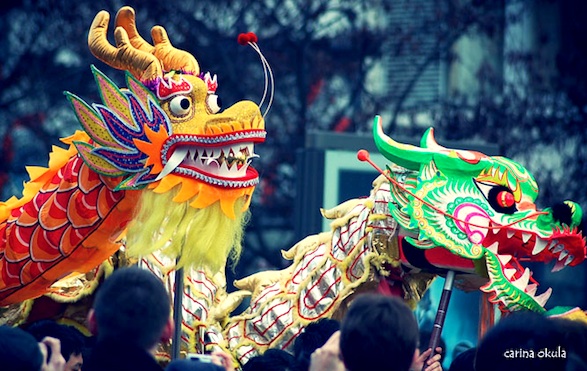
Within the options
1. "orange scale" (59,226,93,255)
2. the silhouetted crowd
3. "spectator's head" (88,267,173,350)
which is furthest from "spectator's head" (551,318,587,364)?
"orange scale" (59,226,93,255)

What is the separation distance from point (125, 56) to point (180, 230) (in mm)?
759

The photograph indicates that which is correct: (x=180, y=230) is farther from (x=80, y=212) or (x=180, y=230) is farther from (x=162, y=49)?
(x=162, y=49)

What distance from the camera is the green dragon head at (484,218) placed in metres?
5.15

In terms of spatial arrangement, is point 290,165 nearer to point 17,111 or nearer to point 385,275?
point 17,111

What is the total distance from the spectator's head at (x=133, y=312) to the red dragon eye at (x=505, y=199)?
2085 mm

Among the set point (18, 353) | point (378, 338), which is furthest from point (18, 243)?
point (378, 338)

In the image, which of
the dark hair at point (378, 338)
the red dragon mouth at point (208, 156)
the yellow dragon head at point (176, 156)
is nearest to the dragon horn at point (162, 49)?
the yellow dragon head at point (176, 156)

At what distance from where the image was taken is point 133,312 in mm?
3531

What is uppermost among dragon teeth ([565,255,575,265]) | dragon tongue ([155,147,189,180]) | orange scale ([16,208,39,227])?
dragon tongue ([155,147,189,180])

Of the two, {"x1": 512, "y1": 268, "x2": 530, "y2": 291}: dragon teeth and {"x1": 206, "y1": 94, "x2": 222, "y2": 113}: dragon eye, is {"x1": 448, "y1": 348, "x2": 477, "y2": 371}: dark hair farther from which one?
{"x1": 206, "y1": 94, "x2": 222, "y2": 113}: dragon eye

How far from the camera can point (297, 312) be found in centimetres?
552

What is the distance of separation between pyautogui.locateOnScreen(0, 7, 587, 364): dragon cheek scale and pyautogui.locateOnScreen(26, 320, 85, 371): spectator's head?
0.24m

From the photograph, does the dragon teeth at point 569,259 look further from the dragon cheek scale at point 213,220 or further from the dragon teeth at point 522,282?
the dragon teeth at point 522,282

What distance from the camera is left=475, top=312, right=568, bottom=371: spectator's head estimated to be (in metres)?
3.53
